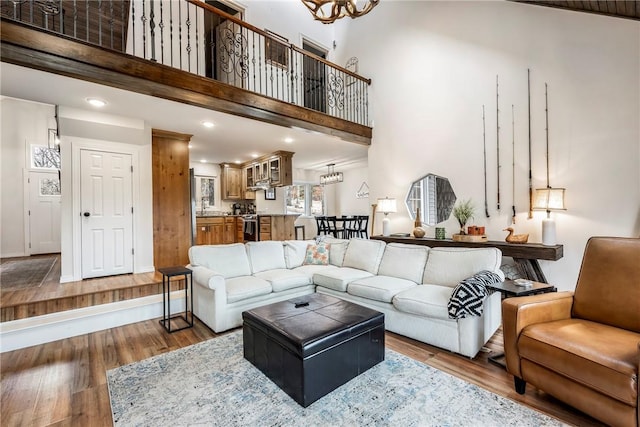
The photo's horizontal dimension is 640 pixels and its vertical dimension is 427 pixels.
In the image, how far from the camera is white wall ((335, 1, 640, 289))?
3.11 m

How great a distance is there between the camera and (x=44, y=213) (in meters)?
6.21

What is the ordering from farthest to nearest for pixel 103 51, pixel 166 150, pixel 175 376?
1. pixel 166 150
2. pixel 103 51
3. pixel 175 376

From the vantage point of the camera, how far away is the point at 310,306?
2.50 metres

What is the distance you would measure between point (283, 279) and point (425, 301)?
165 centimetres

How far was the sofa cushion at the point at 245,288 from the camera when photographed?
3.03 meters

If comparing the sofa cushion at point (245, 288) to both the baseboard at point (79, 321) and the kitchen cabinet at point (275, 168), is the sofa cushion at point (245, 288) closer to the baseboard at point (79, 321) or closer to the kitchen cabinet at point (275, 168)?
the baseboard at point (79, 321)

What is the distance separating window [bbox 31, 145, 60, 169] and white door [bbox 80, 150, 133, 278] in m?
3.67

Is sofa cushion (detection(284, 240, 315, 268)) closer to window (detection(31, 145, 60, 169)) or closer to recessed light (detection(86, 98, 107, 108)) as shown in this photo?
recessed light (detection(86, 98, 107, 108))

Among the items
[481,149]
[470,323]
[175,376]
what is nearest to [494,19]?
[481,149]

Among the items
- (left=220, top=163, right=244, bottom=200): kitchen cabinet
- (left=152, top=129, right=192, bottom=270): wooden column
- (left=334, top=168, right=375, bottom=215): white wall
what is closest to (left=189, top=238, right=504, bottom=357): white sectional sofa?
(left=152, top=129, right=192, bottom=270): wooden column

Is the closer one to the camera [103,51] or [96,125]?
[103,51]

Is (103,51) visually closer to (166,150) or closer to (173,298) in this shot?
(166,150)

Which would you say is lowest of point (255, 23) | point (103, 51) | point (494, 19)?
point (103, 51)

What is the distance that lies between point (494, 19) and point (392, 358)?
4664 mm
